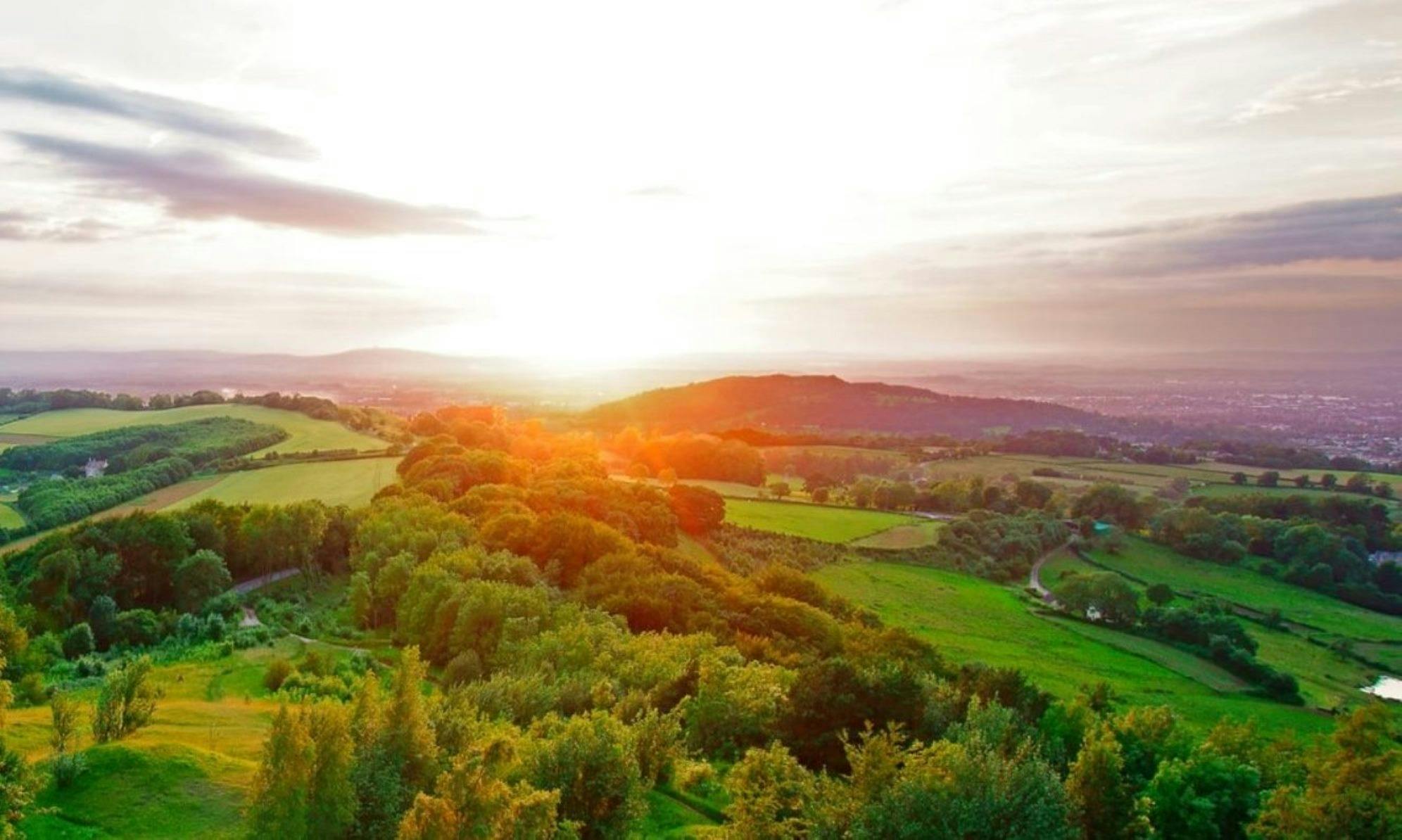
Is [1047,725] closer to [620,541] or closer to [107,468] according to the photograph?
[620,541]

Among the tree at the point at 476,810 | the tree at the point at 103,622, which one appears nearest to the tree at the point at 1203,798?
the tree at the point at 476,810

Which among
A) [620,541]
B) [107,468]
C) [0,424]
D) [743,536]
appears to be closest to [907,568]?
[743,536]

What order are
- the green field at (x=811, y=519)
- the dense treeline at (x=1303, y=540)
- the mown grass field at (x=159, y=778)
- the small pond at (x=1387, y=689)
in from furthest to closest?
1. the green field at (x=811, y=519)
2. the dense treeline at (x=1303, y=540)
3. the small pond at (x=1387, y=689)
4. the mown grass field at (x=159, y=778)

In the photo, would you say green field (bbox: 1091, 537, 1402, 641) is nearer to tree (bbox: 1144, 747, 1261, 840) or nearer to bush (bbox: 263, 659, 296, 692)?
tree (bbox: 1144, 747, 1261, 840)

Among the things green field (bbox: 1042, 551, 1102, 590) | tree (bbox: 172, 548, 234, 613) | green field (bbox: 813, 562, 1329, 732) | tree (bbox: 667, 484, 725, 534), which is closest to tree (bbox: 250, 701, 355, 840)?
tree (bbox: 172, 548, 234, 613)

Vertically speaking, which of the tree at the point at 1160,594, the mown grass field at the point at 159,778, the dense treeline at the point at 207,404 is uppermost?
the dense treeline at the point at 207,404

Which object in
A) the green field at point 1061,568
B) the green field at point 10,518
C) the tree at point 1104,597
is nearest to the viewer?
the green field at point 10,518

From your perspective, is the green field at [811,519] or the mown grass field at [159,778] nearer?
the mown grass field at [159,778]

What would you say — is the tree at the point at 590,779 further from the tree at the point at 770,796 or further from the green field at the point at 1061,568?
the green field at the point at 1061,568
